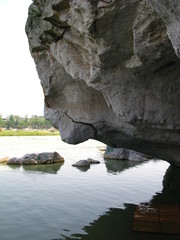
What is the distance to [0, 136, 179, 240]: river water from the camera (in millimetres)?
8969

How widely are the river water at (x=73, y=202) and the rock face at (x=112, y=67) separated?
2816 mm

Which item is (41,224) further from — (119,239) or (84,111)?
(84,111)

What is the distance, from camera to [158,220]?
904 cm

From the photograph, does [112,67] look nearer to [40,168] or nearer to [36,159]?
[40,168]

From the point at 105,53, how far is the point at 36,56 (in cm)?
512

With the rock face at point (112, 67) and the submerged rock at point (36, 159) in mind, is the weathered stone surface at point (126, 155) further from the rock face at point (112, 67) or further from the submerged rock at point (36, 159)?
the rock face at point (112, 67)

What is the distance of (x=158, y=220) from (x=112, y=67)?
5274mm

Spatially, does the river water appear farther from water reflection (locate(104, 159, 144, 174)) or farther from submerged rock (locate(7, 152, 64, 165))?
submerged rock (locate(7, 152, 64, 165))

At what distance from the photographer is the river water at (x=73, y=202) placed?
353 inches

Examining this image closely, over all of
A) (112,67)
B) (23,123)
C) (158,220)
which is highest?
(112,67)

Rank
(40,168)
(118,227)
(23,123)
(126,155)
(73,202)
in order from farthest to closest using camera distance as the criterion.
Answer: (23,123) → (126,155) → (40,168) → (73,202) → (118,227)

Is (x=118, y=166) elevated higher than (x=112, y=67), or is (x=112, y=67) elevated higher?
(x=112, y=67)

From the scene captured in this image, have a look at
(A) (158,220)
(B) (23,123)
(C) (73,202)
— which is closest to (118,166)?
(C) (73,202)

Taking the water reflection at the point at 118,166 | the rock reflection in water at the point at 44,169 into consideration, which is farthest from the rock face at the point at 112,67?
the rock reflection in water at the point at 44,169
